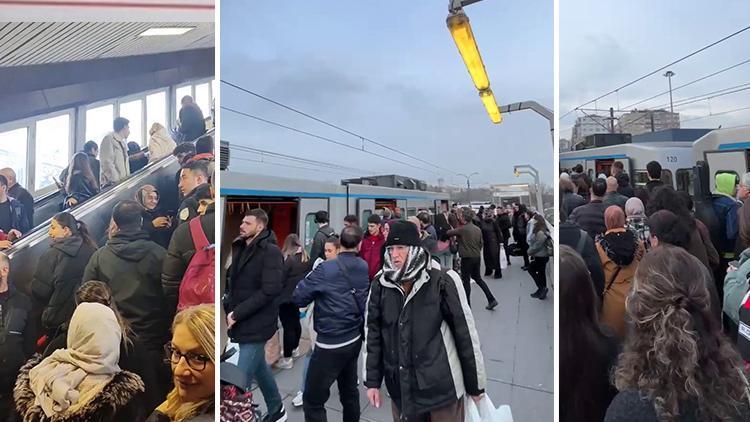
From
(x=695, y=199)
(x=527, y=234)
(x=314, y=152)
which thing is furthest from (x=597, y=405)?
(x=314, y=152)

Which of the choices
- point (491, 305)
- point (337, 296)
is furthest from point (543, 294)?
point (337, 296)

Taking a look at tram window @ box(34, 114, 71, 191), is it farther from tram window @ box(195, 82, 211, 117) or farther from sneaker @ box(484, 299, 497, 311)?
sneaker @ box(484, 299, 497, 311)

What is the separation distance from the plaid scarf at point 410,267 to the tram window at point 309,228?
0.45 metres

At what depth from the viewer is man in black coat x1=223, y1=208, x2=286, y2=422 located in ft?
6.74

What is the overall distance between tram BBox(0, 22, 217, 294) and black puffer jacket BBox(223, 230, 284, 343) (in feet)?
1.61

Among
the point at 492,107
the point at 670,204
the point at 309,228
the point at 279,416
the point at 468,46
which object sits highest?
the point at 468,46

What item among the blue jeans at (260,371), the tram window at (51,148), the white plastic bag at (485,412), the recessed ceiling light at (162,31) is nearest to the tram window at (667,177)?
the white plastic bag at (485,412)

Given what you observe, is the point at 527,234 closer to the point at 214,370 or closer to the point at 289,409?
the point at 289,409

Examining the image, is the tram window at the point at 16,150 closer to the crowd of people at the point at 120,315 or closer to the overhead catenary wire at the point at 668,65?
the crowd of people at the point at 120,315

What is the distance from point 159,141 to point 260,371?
1.32 meters

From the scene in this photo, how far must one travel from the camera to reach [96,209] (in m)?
2.11

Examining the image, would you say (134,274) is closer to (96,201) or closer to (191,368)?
(96,201)

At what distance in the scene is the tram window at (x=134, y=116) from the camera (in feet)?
7.00

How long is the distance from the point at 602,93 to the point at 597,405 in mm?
1395
